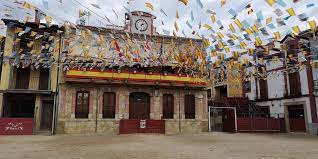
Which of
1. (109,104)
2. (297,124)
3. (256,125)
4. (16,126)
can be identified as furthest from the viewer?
(297,124)

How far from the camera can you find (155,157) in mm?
8953

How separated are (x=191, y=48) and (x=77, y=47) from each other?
1092 cm

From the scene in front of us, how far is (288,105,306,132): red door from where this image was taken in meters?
22.8

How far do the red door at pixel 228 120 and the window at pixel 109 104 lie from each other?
10821 mm

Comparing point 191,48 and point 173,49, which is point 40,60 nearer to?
point 173,49

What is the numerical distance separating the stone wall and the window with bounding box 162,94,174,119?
1.03 feet

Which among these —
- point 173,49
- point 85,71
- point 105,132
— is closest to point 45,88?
point 85,71

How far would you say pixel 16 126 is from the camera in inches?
728

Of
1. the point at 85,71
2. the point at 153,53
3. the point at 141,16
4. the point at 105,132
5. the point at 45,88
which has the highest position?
the point at 141,16

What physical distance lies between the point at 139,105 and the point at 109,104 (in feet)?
8.64

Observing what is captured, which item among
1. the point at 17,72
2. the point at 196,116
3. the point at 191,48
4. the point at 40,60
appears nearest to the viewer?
the point at 40,60

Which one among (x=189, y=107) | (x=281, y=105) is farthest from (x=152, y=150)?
(x=281, y=105)

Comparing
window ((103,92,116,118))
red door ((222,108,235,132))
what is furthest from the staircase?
window ((103,92,116,118))

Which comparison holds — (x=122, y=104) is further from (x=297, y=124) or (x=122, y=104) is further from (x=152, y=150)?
(x=297, y=124)
